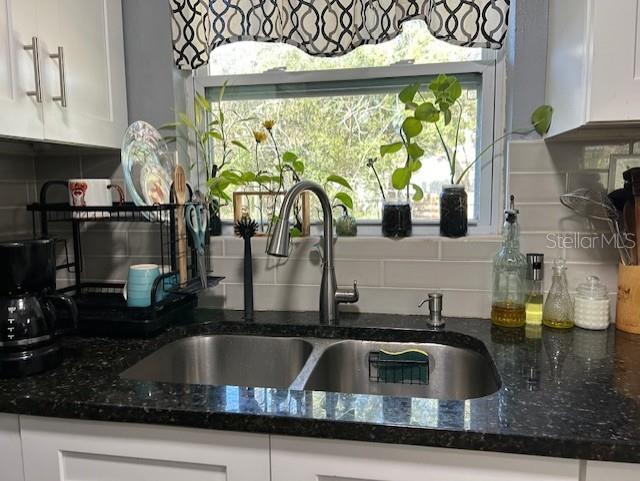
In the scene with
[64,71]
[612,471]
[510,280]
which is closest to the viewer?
[612,471]

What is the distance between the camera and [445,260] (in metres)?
1.44

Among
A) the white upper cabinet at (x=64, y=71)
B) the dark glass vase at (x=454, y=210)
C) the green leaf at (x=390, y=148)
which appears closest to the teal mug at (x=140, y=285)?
the white upper cabinet at (x=64, y=71)

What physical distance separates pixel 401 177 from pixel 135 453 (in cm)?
96

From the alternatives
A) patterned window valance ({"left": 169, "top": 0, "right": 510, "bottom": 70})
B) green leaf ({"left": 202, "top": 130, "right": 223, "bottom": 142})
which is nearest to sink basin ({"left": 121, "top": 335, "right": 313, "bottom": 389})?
green leaf ({"left": 202, "top": 130, "right": 223, "bottom": 142})

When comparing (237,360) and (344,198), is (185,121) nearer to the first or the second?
(344,198)

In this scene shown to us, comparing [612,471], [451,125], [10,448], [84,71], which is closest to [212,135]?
[84,71]

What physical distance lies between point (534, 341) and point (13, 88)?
1.40 meters

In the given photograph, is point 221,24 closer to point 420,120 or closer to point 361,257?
point 420,120

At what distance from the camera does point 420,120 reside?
1.37 m

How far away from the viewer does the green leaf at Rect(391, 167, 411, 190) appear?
1410 mm

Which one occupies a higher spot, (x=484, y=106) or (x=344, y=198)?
(x=484, y=106)

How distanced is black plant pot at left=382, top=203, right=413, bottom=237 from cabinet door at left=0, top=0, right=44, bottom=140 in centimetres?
95

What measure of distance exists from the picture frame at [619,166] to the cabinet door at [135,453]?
44.6 inches

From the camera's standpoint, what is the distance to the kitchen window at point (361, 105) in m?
1.51
